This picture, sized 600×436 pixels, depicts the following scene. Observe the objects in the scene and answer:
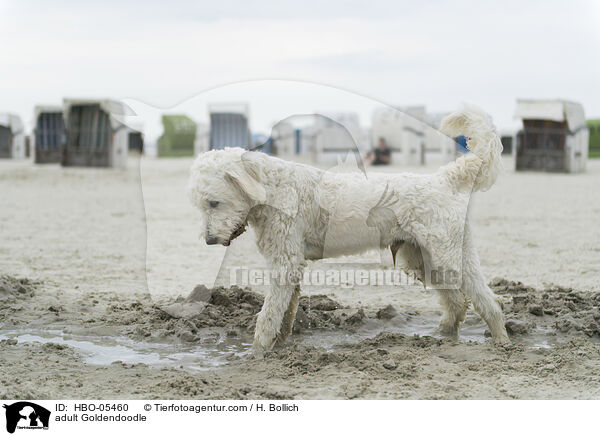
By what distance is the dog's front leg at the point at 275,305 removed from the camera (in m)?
5.27

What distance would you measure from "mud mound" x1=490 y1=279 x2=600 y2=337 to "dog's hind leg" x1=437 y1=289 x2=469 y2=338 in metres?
0.49

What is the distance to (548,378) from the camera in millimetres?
4727

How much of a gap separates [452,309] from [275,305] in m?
1.76

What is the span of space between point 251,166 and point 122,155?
782 inches

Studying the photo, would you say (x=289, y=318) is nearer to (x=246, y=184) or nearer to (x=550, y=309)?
(x=246, y=184)

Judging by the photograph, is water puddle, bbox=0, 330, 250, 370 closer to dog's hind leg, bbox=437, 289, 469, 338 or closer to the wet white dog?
the wet white dog

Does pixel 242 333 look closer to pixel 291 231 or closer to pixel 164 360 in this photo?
pixel 164 360

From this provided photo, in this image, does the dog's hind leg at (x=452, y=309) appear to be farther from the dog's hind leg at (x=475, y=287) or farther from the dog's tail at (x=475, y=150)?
the dog's tail at (x=475, y=150)

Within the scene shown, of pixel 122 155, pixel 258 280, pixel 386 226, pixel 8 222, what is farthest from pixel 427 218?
pixel 122 155

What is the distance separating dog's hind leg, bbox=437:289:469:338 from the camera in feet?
19.0

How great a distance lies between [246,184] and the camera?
16.2 feet

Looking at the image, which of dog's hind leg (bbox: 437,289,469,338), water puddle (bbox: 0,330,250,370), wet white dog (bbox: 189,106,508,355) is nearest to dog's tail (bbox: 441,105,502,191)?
wet white dog (bbox: 189,106,508,355)
